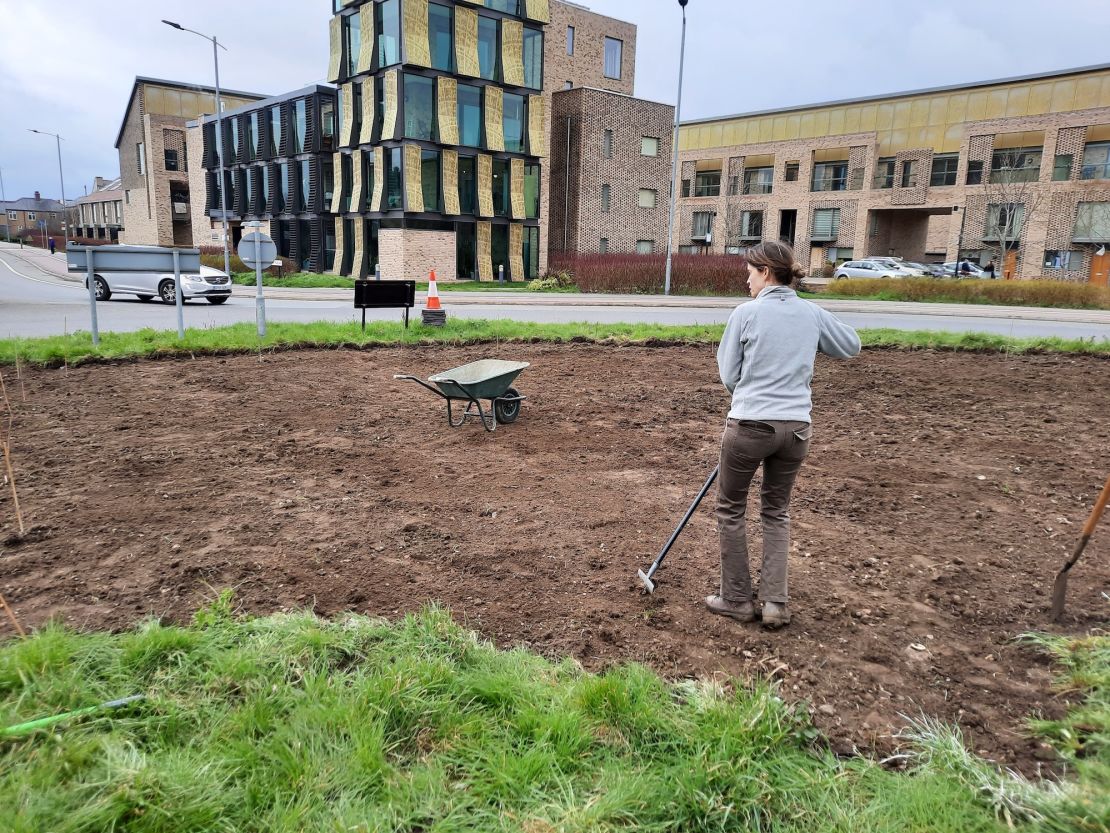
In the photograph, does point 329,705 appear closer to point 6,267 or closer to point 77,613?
point 77,613

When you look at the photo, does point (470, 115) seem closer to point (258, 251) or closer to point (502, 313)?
point (502, 313)

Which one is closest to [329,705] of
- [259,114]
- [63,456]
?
[63,456]

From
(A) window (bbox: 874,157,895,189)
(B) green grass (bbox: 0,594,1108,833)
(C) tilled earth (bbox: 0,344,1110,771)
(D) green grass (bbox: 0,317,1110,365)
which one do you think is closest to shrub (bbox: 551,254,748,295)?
(D) green grass (bbox: 0,317,1110,365)

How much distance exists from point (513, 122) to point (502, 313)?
68.0 feet

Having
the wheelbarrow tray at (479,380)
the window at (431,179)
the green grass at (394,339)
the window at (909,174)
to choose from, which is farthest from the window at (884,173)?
the wheelbarrow tray at (479,380)

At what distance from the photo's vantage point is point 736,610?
3.75 m

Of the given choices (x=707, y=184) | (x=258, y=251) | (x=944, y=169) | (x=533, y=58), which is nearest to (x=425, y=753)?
(x=258, y=251)

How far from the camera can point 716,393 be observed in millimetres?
9297

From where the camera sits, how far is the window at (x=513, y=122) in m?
36.8

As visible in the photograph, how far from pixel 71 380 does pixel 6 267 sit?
41341 mm

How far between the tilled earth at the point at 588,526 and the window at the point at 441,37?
2905 centimetres

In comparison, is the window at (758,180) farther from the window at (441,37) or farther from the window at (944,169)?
the window at (441,37)

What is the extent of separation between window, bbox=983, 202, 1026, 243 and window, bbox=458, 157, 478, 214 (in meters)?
33.8

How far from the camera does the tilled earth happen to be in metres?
3.47
